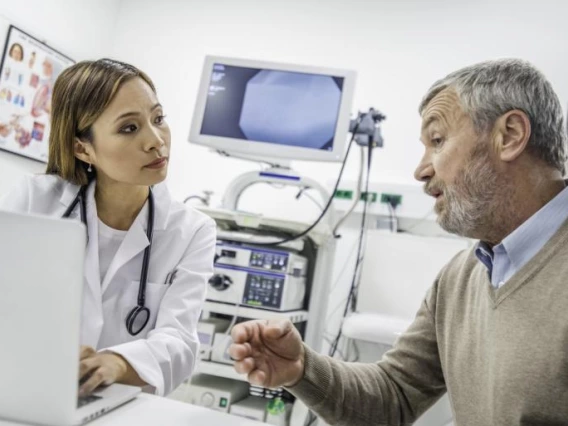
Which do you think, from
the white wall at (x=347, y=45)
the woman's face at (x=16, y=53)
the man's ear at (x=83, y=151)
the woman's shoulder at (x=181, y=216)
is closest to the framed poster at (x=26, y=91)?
the woman's face at (x=16, y=53)

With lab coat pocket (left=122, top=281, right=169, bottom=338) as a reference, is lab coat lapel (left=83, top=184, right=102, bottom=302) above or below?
above

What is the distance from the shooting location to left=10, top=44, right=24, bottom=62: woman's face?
2547mm

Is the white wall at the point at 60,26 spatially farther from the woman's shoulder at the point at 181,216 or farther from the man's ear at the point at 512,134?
the man's ear at the point at 512,134

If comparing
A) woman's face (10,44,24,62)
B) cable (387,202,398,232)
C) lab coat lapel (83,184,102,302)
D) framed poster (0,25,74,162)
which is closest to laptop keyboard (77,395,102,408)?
lab coat lapel (83,184,102,302)

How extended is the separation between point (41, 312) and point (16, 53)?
8.11 feet

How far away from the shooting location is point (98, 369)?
728 mm

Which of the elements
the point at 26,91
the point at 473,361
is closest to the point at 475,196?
the point at 473,361

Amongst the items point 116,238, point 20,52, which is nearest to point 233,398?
point 116,238

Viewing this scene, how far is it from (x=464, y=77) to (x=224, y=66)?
1472 millimetres

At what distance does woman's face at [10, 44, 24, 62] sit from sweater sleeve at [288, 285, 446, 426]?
7.67ft

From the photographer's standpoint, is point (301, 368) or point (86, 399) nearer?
point (86, 399)

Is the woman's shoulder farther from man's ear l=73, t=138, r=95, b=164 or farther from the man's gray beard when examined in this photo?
the man's gray beard

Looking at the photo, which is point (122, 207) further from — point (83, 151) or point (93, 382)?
point (93, 382)

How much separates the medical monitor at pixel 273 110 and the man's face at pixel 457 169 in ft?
3.43
